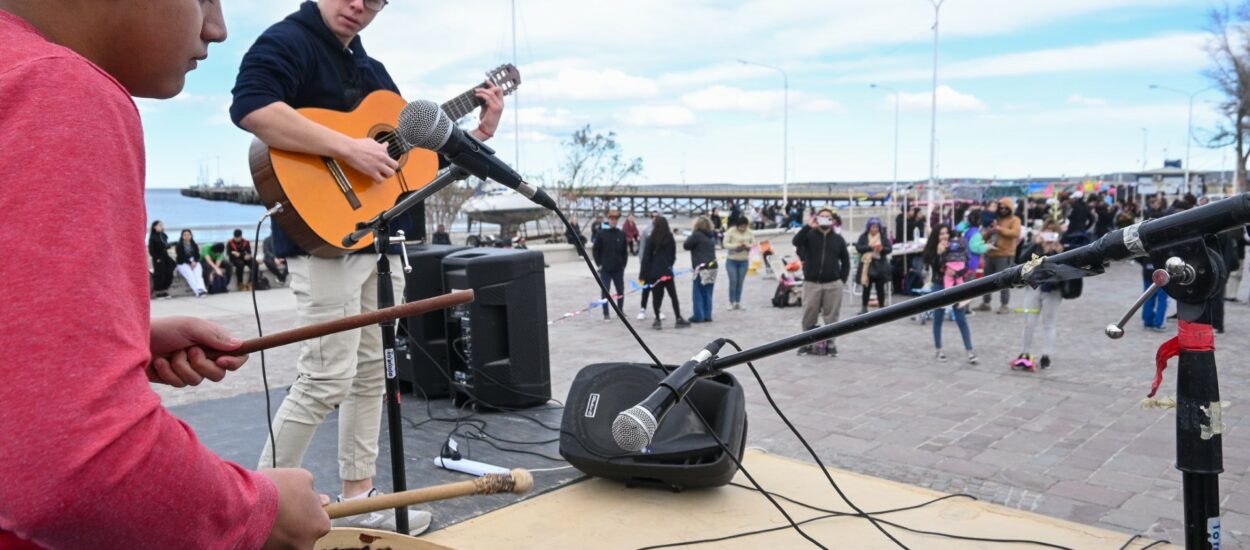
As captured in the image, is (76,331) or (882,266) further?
(882,266)

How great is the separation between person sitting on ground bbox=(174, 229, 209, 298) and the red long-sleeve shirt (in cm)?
1667

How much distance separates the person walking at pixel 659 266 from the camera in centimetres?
1205

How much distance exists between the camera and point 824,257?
973cm

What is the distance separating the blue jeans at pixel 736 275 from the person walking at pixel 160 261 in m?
9.97

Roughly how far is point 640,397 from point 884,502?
1.30 meters

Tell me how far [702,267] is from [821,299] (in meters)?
2.78

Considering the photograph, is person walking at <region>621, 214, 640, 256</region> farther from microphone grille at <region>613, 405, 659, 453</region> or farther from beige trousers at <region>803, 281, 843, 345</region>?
microphone grille at <region>613, 405, 659, 453</region>

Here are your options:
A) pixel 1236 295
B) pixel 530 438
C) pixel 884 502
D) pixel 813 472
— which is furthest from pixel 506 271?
pixel 1236 295

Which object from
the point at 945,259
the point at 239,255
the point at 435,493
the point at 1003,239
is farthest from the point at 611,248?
the point at 435,493

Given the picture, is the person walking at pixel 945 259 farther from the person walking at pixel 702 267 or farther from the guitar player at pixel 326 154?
the guitar player at pixel 326 154

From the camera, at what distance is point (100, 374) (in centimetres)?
84

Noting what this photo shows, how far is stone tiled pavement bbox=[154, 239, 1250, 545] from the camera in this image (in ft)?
15.8

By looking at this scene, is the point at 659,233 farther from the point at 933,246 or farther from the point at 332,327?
the point at 332,327

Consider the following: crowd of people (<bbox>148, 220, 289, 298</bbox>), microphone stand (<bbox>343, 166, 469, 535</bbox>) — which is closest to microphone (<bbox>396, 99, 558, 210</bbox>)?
microphone stand (<bbox>343, 166, 469, 535</bbox>)
